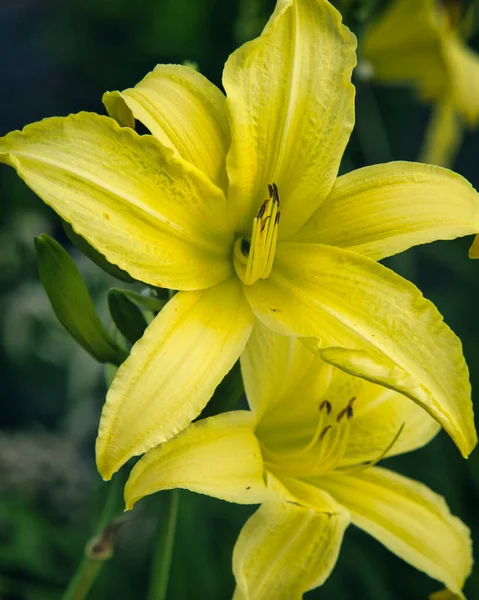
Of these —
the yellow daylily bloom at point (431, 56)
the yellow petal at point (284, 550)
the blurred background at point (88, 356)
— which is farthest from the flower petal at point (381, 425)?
the yellow daylily bloom at point (431, 56)

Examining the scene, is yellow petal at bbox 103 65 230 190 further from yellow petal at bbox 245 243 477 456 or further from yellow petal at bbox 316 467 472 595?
yellow petal at bbox 316 467 472 595

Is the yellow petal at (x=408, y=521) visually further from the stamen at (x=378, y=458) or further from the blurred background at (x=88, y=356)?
the blurred background at (x=88, y=356)

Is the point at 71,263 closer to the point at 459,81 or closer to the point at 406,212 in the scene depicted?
the point at 406,212

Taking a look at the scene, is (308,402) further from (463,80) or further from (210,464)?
(463,80)

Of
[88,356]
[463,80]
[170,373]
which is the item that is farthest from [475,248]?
[88,356]

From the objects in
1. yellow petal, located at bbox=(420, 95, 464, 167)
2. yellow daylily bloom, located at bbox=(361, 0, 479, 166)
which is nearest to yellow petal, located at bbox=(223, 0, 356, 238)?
yellow daylily bloom, located at bbox=(361, 0, 479, 166)

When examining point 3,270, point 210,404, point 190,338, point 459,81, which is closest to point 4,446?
point 3,270

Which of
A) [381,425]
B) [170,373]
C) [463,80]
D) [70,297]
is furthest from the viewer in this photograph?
[463,80]
